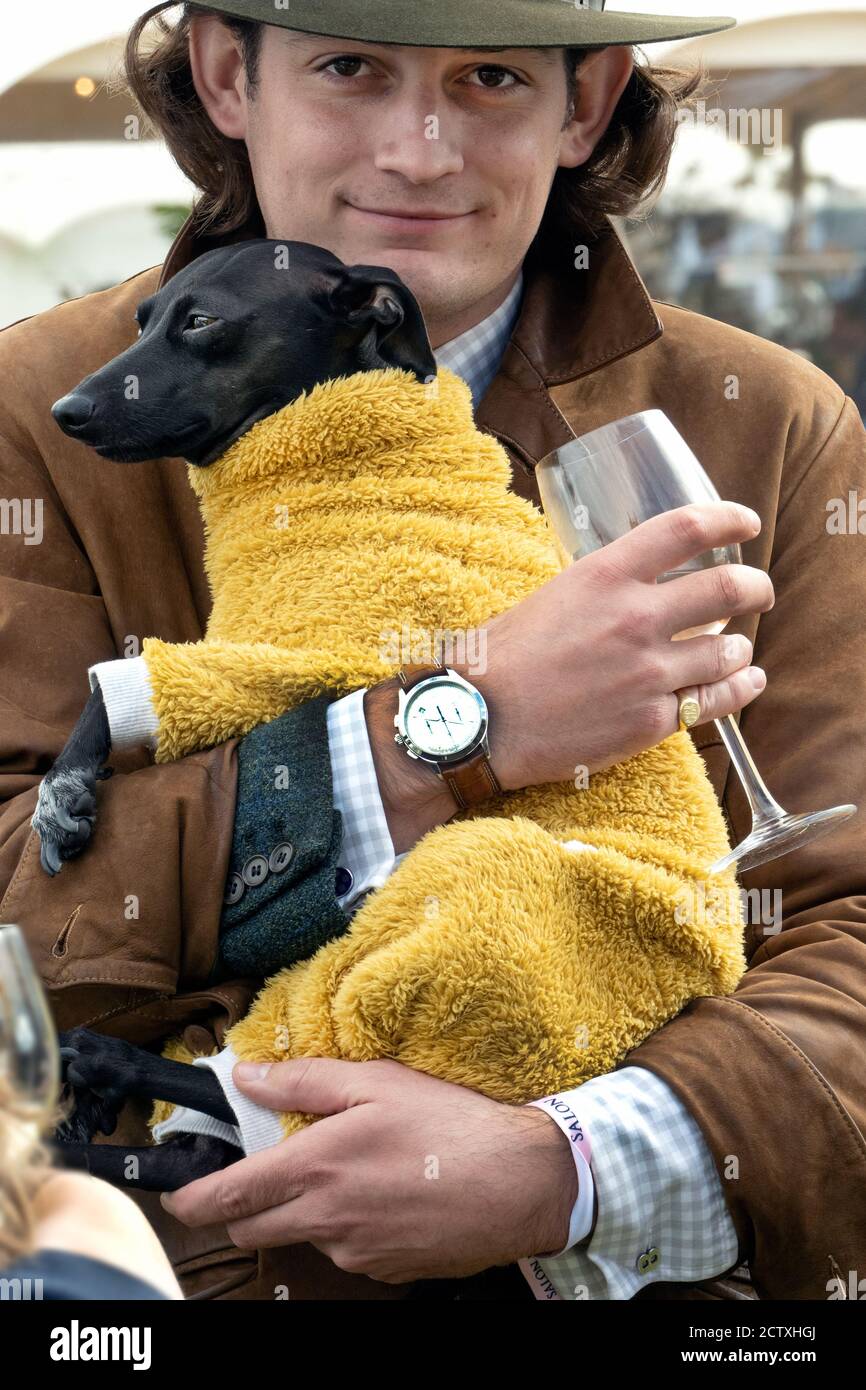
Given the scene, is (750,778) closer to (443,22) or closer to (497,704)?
(497,704)

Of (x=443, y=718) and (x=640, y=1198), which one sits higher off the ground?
(x=443, y=718)

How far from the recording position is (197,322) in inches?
66.5

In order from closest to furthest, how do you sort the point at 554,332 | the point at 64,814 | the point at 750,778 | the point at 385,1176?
the point at 385,1176 → the point at 64,814 → the point at 750,778 → the point at 554,332

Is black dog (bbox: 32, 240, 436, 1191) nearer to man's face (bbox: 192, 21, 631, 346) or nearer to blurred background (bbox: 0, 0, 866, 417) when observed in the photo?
man's face (bbox: 192, 21, 631, 346)

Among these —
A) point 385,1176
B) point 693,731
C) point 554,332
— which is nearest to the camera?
point 385,1176

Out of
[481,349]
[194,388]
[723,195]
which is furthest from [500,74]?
[723,195]

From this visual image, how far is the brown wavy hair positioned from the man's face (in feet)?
0.63

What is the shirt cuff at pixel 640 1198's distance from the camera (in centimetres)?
153

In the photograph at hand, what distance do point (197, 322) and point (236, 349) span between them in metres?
0.06

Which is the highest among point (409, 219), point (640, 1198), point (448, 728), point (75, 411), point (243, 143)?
point (243, 143)

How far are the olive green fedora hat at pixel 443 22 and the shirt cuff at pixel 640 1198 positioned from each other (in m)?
1.22

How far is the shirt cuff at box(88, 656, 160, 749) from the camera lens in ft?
5.03
